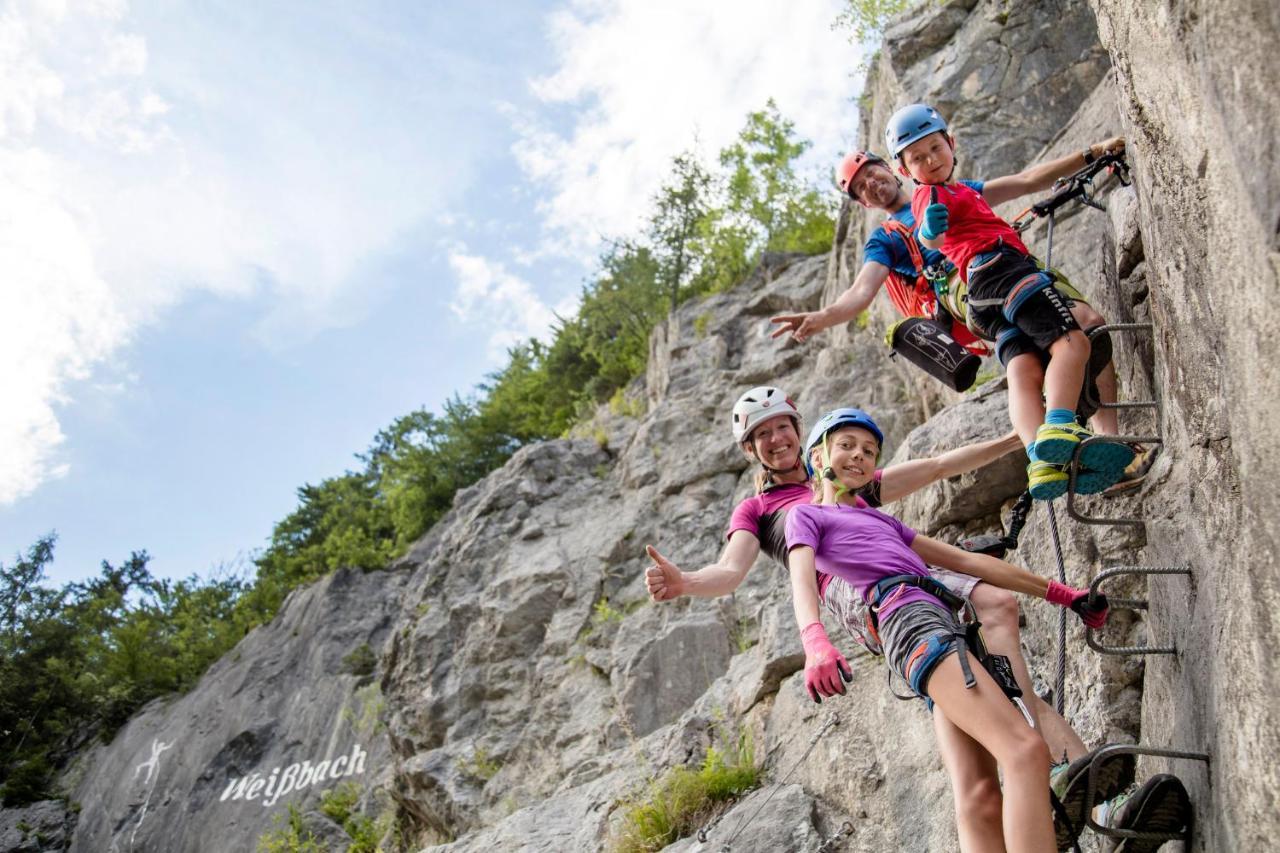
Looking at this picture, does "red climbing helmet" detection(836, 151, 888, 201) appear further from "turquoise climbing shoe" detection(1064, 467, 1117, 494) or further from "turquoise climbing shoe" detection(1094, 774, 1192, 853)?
"turquoise climbing shoe" detection(1094, 774, 1192, 853)

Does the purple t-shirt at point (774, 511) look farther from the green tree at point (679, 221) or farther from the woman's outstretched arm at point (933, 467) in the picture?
the green tree at point (679, 221)

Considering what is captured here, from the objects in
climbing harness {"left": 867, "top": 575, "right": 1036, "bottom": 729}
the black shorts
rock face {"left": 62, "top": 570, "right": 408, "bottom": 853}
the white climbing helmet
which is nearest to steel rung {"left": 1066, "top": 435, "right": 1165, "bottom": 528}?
climbing harness {"left": 867, "top": 575, "right": 1036, "bottom": 729}

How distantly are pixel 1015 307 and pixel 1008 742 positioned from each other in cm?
244

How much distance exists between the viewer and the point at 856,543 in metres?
4.64

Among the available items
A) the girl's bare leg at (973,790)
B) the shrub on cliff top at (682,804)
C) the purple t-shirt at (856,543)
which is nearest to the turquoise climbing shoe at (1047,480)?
the purple t-shirt at (856,543)

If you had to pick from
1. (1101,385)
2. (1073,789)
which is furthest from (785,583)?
(1073,789)

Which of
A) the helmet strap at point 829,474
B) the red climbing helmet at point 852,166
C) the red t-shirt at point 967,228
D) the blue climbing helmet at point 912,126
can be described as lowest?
the helmet strap at point 829,474

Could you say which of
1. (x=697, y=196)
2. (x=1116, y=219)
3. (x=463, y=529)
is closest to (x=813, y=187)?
(x=697, y=196)

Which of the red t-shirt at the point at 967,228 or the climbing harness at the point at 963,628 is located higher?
the red t-shirt at the point at 967,228

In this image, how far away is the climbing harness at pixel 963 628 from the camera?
404 cm

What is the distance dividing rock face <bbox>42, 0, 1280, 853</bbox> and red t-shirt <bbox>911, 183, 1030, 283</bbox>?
73 cm

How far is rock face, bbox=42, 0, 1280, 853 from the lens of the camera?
337 cm

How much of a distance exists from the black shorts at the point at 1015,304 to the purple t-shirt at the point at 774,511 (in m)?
0.99

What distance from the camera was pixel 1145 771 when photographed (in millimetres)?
4422
